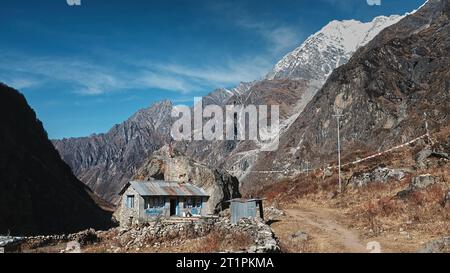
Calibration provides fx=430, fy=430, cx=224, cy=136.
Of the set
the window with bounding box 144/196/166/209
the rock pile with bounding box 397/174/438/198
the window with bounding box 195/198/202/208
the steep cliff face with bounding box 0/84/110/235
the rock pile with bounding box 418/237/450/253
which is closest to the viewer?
the rock pile with bounding box 418/237/450/253

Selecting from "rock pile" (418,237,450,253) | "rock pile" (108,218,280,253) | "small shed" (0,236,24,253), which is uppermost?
"rock pile" (418,237,450,253)

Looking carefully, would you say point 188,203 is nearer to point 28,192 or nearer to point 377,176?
point 377,176

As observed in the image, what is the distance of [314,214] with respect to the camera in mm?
39312

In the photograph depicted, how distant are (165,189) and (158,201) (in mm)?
1698

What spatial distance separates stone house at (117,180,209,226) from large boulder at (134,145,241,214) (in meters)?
1.35

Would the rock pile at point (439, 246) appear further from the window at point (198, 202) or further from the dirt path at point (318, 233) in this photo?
the window at point (198, 202)

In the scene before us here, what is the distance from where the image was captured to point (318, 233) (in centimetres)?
2783

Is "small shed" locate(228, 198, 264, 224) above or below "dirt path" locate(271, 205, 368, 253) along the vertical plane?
above

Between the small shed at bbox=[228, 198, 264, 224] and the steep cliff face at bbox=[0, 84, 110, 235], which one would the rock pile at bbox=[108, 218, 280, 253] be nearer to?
the small shed at bbox=[228, 198, 264, 224]

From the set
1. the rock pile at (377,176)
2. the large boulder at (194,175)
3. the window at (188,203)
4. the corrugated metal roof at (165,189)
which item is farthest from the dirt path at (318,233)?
the corrugated metal roof at (165,189)

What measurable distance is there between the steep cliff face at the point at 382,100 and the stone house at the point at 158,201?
47395 mm

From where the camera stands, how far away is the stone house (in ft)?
146

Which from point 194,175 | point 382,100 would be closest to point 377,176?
point 194,175

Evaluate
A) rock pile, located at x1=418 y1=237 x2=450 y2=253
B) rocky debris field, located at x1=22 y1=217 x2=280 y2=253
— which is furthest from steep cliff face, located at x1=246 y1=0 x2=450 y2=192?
rock pile, located at x1=418 y1=237 x2=450 y2=253
